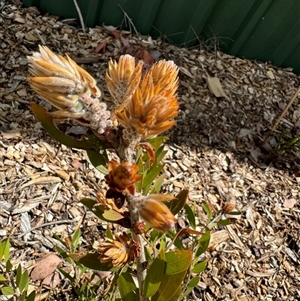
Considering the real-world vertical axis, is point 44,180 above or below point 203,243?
below

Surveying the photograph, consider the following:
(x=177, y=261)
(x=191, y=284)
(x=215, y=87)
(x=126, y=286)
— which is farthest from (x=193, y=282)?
(x=215, y=87)

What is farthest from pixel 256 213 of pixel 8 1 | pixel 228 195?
pixel 8 1

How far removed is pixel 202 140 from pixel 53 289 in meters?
1.30

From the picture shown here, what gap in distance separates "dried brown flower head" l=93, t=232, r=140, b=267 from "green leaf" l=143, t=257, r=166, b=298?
5 cm

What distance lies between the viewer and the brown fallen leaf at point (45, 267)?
2.22m

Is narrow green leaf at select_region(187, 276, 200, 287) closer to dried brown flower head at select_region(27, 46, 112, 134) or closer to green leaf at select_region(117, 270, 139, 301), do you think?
green leaf at select_region(117, 270, 139, 301)

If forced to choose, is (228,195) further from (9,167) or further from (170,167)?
(9,167)

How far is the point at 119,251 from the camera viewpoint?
3.78 ft

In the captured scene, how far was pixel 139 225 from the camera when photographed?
1097 mm

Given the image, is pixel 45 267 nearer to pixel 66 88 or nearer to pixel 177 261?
pixel 177 261

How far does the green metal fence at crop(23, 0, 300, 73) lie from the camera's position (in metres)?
3.32

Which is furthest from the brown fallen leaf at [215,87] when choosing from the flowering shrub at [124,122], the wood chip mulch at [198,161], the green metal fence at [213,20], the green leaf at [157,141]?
the flowering shrub at [124,122]

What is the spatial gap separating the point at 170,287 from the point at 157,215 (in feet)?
1.21

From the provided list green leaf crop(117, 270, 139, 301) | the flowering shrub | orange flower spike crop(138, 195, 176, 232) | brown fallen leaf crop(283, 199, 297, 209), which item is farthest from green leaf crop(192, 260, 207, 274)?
brown fallen leaf crop(283, 199, 297, 209)
